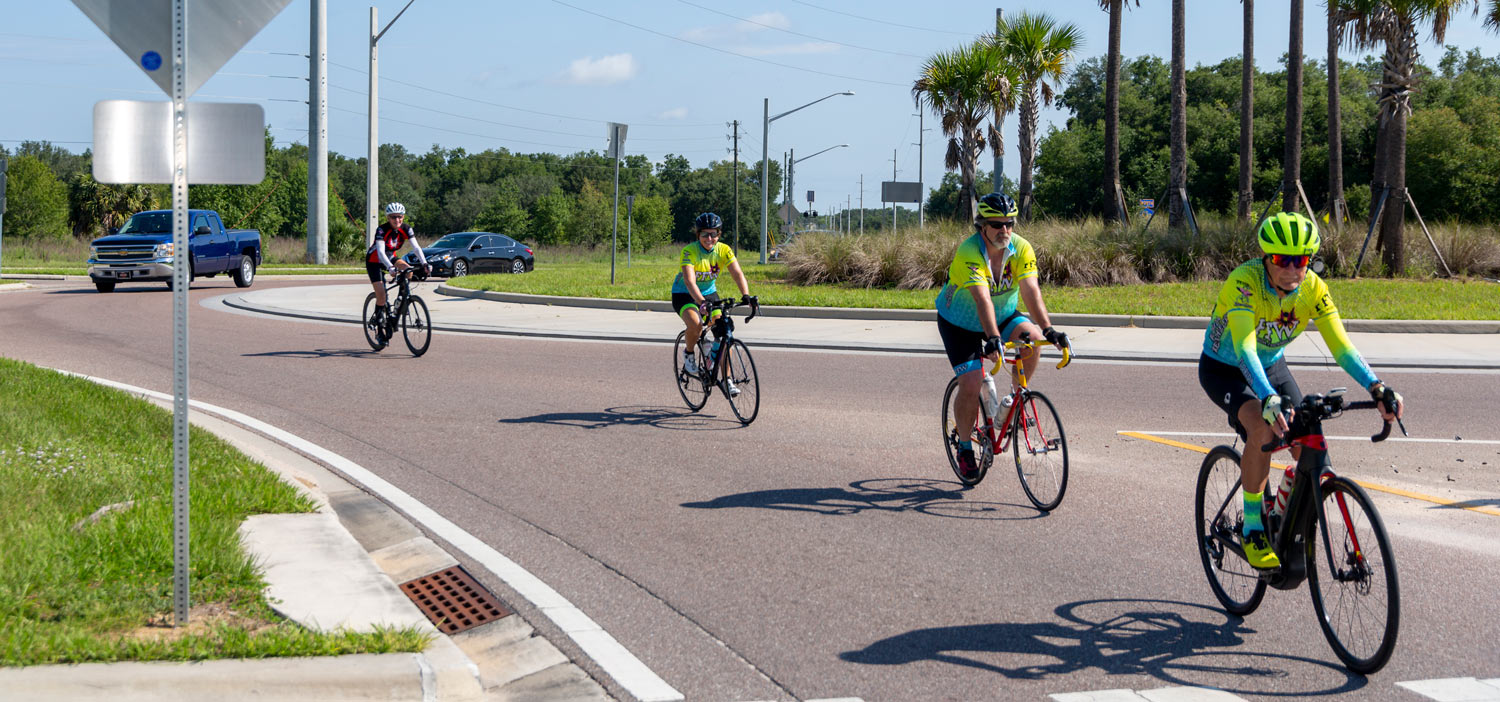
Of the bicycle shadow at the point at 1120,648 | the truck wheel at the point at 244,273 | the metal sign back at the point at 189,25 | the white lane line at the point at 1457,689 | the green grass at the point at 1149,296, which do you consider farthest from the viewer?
the truck wheel at the point at 244,273

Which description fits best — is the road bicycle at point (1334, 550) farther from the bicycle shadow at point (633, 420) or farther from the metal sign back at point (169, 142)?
the bicycle shadow at point (633, 420)

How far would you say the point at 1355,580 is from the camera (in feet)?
14.6

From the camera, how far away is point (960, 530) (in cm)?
668

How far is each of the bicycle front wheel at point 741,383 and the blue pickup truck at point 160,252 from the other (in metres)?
18.2

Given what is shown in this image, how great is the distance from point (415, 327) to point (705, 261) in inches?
239

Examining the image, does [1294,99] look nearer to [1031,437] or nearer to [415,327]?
[415,327]

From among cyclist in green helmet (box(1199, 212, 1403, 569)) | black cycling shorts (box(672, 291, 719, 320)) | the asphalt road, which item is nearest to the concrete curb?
the asphalt road

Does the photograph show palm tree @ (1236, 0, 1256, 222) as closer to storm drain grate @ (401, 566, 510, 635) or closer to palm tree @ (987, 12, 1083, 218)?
palm tree @ (987, 12, 1083, 218)

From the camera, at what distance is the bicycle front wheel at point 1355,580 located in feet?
14.1

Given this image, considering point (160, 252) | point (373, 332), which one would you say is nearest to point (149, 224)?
point (160, 252)

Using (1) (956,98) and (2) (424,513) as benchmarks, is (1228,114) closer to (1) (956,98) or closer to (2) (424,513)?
(1) (956,98)

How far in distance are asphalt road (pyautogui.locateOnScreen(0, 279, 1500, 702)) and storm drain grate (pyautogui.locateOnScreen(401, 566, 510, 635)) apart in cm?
17

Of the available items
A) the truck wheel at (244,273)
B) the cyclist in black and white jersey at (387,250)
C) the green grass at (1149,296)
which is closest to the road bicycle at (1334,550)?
the cyclist in black and white jersey at (387,250)

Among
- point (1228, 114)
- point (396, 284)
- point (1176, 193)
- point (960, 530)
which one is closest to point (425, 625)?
point (960, 530)
